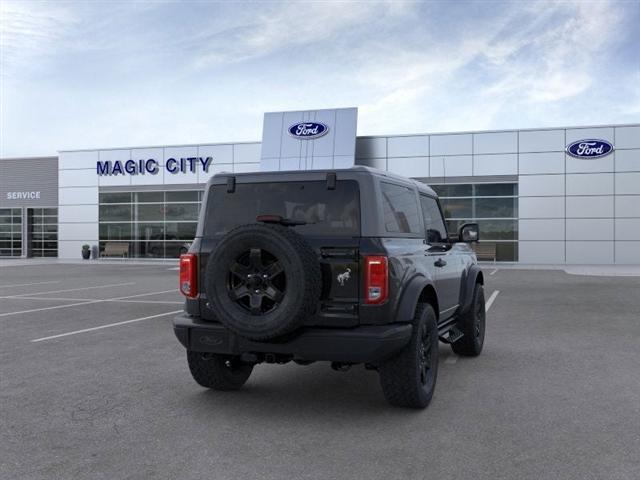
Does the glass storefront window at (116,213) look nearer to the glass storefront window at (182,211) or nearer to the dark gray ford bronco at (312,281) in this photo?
the glass storefront window at (182,211)

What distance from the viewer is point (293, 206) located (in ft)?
16.7

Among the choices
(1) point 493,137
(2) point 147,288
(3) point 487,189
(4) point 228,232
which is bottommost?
(2) point 147,288

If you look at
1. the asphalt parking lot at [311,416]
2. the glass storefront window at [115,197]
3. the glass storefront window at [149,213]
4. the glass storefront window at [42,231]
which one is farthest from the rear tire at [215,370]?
the glass storefront window at [42,231]

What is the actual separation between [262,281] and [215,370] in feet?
4.19

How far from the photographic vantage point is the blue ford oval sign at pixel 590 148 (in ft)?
95.9

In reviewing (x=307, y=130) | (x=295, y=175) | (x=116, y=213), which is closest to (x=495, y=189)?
(x=307, y=130)

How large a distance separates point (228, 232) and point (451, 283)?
104 inches

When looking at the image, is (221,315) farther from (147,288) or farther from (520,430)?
(147,288)

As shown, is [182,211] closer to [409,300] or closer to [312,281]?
[409,300]

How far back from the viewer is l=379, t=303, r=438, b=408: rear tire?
16.1 feet

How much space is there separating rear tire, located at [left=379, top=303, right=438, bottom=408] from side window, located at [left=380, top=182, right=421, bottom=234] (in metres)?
0.71

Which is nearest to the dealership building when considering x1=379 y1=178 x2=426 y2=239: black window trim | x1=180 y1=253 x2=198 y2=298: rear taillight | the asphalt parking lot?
the asphalt parking lot

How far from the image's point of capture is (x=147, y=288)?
1708cm

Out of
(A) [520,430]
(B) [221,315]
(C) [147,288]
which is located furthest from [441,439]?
(C) [147,288]
